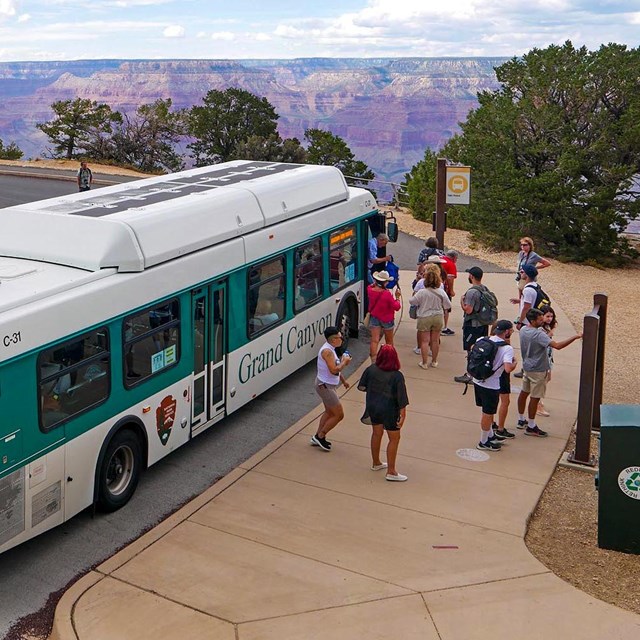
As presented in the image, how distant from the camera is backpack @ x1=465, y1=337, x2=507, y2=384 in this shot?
1024 cm

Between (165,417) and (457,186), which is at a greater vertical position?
(457,186)

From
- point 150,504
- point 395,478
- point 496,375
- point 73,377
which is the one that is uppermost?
point 73,377

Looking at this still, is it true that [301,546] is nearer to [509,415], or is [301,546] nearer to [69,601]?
[69,601]

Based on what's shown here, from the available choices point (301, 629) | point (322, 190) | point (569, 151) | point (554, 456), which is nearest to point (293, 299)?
point (322, 190)

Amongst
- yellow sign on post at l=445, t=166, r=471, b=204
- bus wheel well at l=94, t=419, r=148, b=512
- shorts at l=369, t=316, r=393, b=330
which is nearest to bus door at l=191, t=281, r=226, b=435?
bus wheel well at l=94, t=419, r=148, b=512

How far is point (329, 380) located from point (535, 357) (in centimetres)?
251

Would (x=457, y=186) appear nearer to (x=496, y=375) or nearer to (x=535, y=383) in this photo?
(x=535, y=383)

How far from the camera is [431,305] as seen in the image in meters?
13.4

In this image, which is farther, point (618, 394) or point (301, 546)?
point (618, 394)

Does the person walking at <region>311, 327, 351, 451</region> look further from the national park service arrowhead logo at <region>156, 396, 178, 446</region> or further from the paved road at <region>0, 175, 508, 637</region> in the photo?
the national park service arrowhead logo at <region>156, 396, 178, 446</region>

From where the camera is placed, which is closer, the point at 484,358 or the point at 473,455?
the point at 484,358

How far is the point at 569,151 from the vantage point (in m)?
23.8

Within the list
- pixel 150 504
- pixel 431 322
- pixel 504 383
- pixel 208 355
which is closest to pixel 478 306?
pixel 431 322

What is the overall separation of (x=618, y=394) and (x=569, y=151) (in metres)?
12.2
